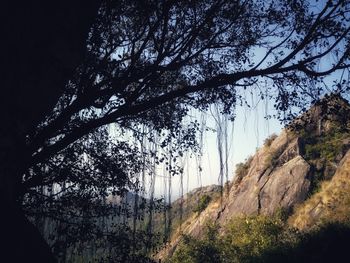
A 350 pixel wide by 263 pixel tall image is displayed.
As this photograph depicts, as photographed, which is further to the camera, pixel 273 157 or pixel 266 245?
pixel 273 157

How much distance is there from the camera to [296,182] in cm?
3950

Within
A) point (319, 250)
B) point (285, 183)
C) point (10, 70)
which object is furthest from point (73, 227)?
point (285, 183)

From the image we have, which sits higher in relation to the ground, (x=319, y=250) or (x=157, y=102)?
(x=157, y=102)

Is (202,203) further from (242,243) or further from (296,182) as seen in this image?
(242,243)

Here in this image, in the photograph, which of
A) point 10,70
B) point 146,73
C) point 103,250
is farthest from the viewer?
point 103,250

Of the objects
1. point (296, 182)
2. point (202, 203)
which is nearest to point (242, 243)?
point (296, 182)

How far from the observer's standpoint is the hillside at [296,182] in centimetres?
3378

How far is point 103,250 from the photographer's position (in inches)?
312

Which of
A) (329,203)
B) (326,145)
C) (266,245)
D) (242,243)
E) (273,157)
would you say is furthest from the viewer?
(273,157)

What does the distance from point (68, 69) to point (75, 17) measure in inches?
23.2

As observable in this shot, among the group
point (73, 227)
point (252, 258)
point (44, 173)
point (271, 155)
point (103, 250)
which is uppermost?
point (271, 155)

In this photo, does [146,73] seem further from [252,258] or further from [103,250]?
[252,258]

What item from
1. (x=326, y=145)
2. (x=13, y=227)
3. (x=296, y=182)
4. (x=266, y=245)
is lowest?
(x=266, y=245)

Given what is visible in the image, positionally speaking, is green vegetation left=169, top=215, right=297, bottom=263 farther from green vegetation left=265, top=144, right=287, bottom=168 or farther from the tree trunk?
the tree trunk
